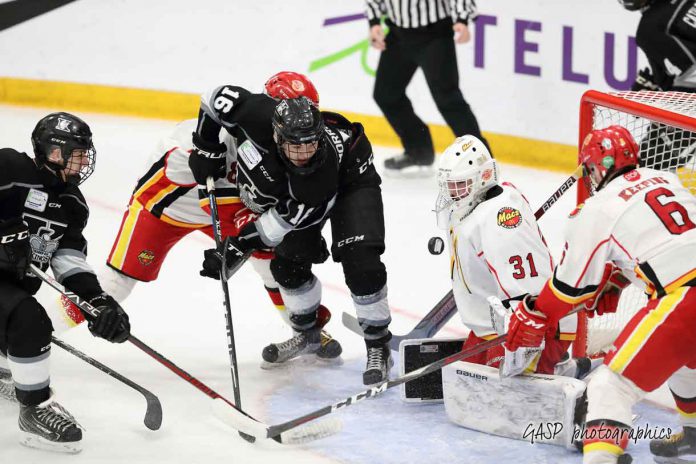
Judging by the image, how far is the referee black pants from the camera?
19.7 ft

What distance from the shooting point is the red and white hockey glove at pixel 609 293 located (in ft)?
10.7

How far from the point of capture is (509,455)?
3.33 m

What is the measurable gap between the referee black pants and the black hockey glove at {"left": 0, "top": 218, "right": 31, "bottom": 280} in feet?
9.96

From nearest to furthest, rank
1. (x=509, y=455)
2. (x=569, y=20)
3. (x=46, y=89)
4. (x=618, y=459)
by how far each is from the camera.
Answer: (x=618, y=459) → (x=509, y=455) → (x=569, y=20) → (x=46, y=89)

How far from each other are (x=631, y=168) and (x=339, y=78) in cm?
392

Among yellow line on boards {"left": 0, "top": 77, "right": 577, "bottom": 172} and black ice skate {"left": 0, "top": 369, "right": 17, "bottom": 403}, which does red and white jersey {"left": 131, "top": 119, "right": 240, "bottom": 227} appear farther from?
yellow line on boards {"left": 0, "top": 77, "right": 577, "bottom": 172}

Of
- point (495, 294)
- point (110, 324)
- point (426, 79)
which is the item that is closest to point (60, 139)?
point (110, 324)

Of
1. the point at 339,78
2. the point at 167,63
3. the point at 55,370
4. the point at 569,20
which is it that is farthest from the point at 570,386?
the point at 167,63

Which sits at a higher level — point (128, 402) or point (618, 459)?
point (618, 459)

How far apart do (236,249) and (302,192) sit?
32 cm

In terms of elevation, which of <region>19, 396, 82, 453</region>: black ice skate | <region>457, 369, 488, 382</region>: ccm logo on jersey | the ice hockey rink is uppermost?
<region>457, 369, 488, 382</region>: ccm logo on jersey

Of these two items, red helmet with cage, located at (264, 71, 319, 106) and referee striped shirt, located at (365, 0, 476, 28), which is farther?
referee striped shirt, located at (365, 0, 476, 28)

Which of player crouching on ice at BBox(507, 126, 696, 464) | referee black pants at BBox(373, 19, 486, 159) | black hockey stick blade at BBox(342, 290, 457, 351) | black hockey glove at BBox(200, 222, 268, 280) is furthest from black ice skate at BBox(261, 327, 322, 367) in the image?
referee black pants at BBox(373, 19, 486, 159)

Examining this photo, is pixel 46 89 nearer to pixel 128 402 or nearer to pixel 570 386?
pixel 128 402
